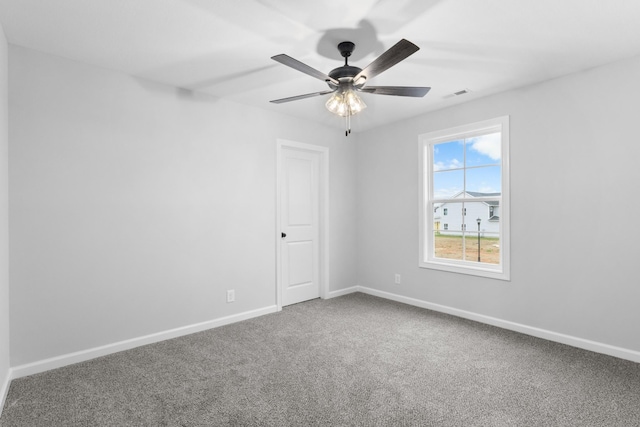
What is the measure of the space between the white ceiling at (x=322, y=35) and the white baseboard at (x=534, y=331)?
7.76 ft

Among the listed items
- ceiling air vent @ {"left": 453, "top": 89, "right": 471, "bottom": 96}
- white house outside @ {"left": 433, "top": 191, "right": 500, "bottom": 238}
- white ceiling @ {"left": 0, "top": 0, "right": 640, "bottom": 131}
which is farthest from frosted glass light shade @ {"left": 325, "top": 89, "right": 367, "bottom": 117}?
white house outside @ {"left": 433, "top": 191, "right": 500, "bottom": 238}

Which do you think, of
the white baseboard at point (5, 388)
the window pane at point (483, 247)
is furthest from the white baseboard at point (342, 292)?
the white baseboard at point (5, 388)

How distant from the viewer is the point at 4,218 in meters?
2.28

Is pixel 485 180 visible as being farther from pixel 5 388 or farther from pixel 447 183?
pixel 5 388

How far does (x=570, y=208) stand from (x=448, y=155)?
144cm

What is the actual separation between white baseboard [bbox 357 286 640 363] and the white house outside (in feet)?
2.93

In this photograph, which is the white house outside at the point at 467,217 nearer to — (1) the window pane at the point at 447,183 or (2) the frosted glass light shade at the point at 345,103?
(1) the window pane at the point at 447,183

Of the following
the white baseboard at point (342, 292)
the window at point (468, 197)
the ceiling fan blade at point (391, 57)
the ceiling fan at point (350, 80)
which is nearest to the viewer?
the ceiling fan blade at point (391, 57)

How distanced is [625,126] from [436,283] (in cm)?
230

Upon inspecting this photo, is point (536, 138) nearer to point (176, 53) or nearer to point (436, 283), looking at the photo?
point (436, 283)

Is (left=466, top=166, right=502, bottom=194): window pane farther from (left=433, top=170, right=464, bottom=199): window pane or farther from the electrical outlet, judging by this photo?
the electrical outlet

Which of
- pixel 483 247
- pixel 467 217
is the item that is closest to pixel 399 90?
pixel 467 217

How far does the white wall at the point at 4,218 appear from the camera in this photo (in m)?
2.17

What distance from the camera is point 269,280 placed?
3953 millimetres
